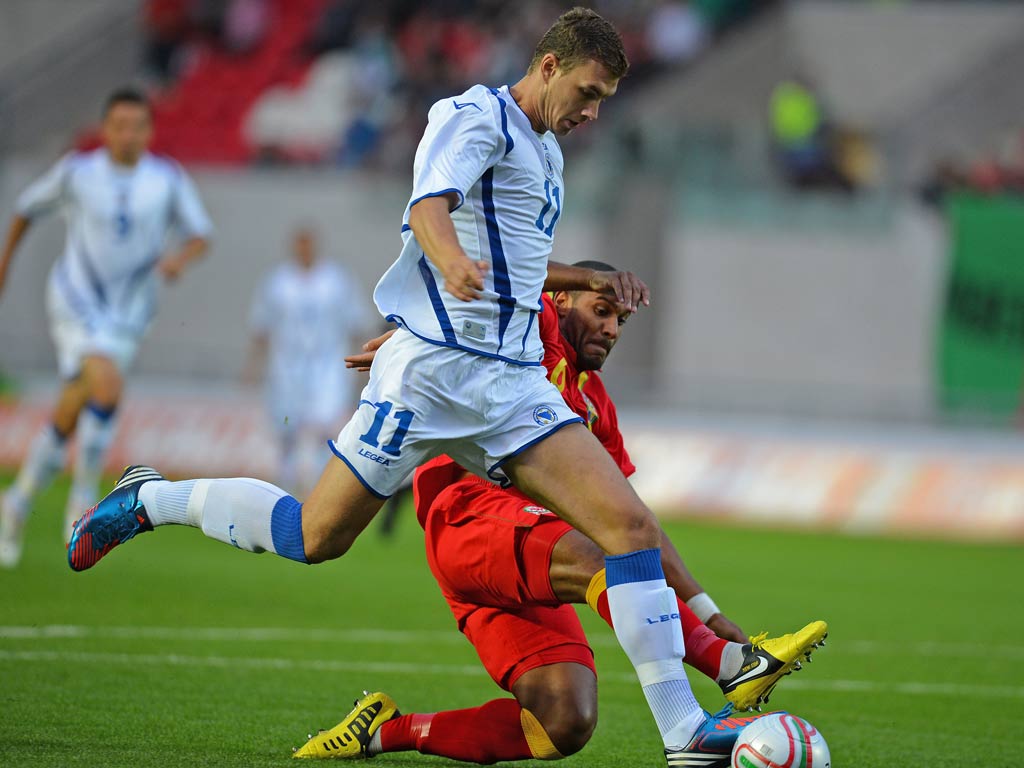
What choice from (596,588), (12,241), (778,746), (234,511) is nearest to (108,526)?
(234,511)

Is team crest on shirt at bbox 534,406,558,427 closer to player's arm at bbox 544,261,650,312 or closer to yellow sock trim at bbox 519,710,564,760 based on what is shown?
player's arm at bbox 544,261,650,312

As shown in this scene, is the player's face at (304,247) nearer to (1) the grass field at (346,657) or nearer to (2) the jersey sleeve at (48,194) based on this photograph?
(1) the grass field at (346,657)

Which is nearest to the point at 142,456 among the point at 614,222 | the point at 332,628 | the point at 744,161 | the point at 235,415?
the point at 235,415

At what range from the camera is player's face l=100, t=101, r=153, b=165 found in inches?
408

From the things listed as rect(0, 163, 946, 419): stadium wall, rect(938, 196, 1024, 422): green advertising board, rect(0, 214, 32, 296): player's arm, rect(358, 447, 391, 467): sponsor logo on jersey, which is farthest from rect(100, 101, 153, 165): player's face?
rect(938, 196, 1024, 422): green advertising board

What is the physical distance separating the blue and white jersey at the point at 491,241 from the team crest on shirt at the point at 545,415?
0.57 ft

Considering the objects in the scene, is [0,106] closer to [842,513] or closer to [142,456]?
[142,456]

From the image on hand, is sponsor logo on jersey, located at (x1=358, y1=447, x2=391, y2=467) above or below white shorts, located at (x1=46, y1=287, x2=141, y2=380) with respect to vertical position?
above

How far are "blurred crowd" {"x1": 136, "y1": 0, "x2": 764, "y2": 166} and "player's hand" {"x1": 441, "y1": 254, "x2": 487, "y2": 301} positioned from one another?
18550 millimetres

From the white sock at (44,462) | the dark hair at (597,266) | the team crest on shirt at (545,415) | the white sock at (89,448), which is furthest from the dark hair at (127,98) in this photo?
the team crest on shirt at (545,415)

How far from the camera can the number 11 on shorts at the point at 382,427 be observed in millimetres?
5156

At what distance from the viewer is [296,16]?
2805 centimetres

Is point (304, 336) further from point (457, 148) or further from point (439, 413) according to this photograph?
point (457, 148)

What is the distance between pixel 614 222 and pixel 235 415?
5.99m
